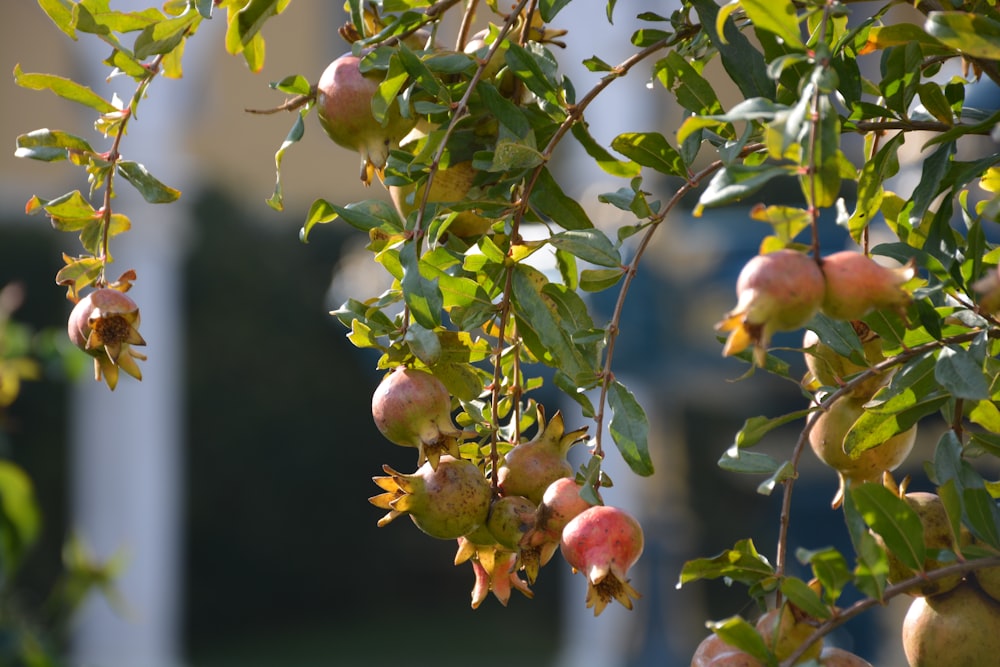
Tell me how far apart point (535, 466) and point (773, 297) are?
23 cm

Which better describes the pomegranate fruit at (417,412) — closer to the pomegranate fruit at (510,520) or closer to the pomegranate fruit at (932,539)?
the pomegranate fruit at (510,520)

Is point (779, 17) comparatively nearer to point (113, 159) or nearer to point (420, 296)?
point (420, 296)

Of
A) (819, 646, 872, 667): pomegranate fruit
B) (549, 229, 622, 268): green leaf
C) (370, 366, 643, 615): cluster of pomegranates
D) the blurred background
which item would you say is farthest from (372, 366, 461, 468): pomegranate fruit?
the blurred background

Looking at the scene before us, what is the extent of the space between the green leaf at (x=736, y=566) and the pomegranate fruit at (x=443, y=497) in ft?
0.37

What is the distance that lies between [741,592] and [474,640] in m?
1.58

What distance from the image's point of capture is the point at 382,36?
0.68m

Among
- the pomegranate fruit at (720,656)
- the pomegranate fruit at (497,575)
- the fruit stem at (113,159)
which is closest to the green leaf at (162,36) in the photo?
the fruit stem at (113,159)

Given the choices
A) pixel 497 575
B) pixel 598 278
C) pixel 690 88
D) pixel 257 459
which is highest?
pixel 690 88

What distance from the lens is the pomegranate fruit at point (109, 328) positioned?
0.65 meters

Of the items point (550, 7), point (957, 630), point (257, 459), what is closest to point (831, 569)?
point (957, 630)

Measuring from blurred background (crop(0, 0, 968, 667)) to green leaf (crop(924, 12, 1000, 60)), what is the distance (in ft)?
14.9

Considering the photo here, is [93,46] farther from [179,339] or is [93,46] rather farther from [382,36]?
[382,36]

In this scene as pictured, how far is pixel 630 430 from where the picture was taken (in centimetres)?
66

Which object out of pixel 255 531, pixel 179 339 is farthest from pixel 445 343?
pixel 255 531
